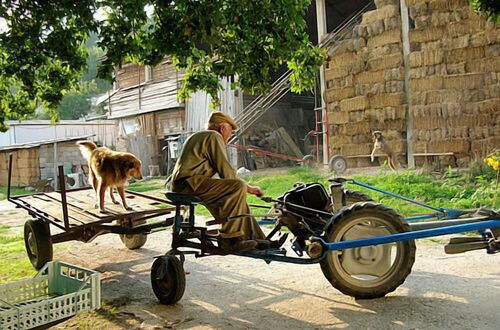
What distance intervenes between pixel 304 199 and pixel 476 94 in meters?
9.21

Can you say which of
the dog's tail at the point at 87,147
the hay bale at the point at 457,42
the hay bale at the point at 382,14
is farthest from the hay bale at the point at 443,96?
the dog's tail at the point at 87,147

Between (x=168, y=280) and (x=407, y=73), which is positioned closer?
(x=168, y=280)

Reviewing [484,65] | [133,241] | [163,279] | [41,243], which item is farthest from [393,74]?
[41,243]

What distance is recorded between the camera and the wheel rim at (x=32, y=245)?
5.92 meters

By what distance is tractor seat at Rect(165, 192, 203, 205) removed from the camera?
4566 millimetres

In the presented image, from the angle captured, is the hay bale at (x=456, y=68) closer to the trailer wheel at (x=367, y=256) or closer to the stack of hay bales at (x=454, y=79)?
the stack of hay bales at (x=454, y=79)

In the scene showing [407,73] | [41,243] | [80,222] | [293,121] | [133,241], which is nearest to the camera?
[80,222]

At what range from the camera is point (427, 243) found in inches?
275

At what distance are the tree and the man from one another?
1252 mm

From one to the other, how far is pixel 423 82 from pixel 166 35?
9.58 meters

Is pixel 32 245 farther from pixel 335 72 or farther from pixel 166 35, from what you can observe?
pixel 335 72

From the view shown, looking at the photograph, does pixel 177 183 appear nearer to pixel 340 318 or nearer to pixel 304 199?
pixel 304 199

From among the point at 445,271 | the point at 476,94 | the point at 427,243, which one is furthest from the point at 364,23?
the point at 445,271

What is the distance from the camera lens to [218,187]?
181 inches
